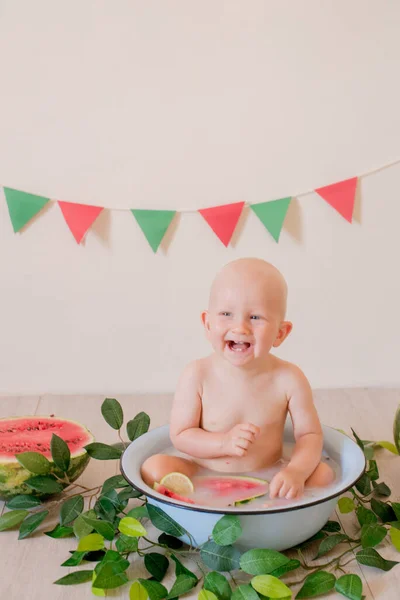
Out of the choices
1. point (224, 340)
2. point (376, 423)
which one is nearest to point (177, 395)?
point (224, 340)

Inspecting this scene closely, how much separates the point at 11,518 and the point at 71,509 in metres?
0.11

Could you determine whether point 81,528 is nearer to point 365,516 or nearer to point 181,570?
point 181,570

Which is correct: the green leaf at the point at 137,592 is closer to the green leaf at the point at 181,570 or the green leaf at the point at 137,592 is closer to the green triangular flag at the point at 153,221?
the green leaf at the point at 181,570

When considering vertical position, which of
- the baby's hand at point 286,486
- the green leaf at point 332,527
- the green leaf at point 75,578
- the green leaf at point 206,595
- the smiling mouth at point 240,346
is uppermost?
the smiling mouth at point 240,346

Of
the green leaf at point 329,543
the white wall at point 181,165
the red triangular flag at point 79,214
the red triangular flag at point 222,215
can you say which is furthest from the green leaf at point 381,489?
the red triangular flag at point 79,214

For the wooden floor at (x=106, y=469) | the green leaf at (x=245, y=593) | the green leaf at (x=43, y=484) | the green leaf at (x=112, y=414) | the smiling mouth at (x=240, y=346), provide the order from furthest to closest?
the green leaf at (x=112, y=414), the green leaf at (x=43, y=484), the smiling mouth at (x=240, y=346), the wooden floor at (x=106, y=469), the green leaf at (x=245, y=593)

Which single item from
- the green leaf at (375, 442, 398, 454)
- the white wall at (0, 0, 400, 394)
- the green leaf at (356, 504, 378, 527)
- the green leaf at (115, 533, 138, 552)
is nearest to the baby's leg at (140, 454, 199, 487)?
the green leaf at (115, 533, 138, 552)

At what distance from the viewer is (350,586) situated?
120 centimetres

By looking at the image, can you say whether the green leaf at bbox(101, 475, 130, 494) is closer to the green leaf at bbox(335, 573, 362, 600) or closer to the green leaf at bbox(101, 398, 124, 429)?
the green leaf at bbox(101, 398, 124, 429)

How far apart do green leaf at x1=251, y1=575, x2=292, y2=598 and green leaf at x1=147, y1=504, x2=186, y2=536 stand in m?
0.16

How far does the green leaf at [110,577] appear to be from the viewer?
3.95 feet

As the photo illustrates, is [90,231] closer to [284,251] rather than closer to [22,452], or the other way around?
[284,251]

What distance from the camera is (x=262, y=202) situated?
2230mm

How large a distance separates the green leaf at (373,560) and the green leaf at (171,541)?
307 mm
